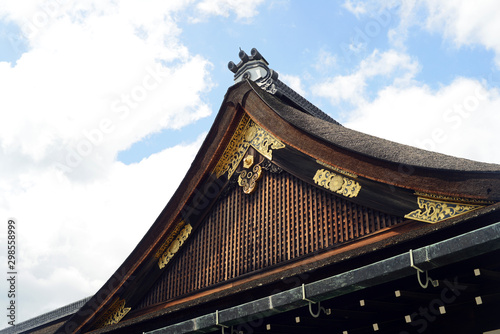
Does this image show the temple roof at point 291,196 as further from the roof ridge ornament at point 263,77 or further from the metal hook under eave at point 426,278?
the metal hook under eave at point 426,278

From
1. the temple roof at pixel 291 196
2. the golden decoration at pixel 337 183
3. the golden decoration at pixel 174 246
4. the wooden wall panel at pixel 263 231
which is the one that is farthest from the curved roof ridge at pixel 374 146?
the golden decoration at pixel 174 246

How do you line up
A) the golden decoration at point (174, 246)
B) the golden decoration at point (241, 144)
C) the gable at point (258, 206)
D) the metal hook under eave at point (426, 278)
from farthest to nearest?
1. the golden decoration at point (174, 246)
2. the golden decoration at point (241, 144)
3. the gable at point (258, 206)
4. the metal hook under eave at point (426, 278)

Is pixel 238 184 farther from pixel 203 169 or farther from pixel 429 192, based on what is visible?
pixel 429 192

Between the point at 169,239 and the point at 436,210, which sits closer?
the point at 436,210

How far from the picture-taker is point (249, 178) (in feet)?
27.0

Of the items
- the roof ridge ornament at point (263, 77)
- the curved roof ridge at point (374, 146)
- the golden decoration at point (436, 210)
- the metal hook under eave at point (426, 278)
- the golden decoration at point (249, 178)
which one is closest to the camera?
the metal hook under eave at point (426, 278)

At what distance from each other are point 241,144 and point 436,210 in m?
3.98

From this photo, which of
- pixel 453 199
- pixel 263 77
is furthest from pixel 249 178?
pixel 453 199

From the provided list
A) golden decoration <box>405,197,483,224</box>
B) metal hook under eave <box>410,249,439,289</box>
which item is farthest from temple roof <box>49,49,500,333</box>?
metal hook under eave <box>410,249,439,289</box>

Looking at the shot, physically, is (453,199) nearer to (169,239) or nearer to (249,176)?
(249,176)

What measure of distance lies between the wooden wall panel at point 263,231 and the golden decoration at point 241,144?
0.47 m

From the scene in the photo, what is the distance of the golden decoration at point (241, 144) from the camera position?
324 inches

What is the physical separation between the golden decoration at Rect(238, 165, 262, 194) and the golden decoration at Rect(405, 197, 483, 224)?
115 inches

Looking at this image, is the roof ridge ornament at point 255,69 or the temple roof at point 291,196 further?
the roof ridge ornament at point 255,69
